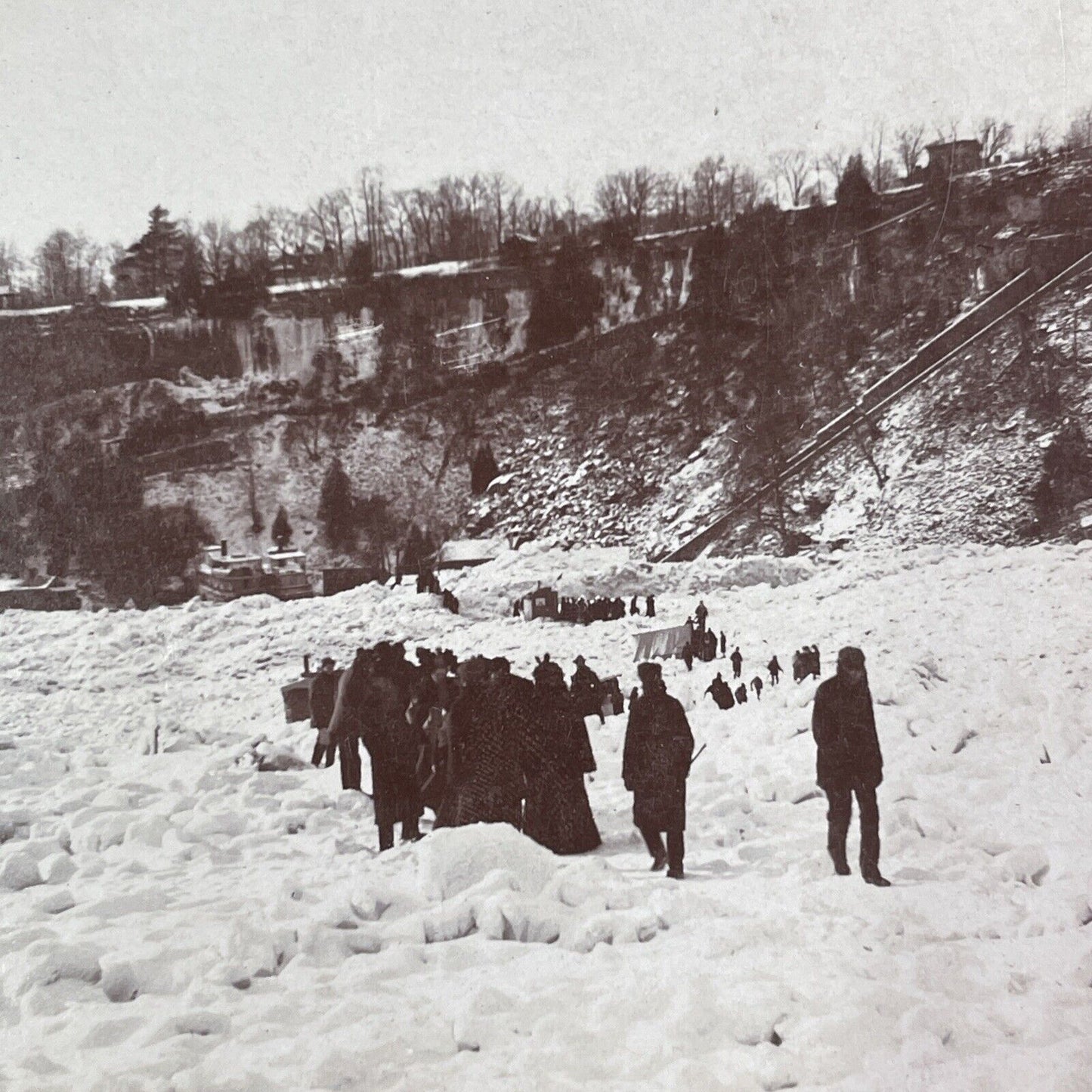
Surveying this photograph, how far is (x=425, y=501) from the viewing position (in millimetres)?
4758

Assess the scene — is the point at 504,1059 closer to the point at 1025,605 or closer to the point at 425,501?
the point at 425,501

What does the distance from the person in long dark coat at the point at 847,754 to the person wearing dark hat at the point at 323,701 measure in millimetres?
2200

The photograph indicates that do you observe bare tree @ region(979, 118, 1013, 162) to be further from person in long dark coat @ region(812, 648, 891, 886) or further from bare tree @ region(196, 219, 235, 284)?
bare tree @ region(196, 219, 235, 284)

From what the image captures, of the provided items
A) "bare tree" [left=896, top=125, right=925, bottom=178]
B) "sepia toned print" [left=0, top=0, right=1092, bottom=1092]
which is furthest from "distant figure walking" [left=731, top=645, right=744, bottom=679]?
"bare tree" [left=896, top=125, right=925, bottom=178]

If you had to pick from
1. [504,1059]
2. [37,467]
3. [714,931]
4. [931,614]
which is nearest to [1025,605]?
[931,614]

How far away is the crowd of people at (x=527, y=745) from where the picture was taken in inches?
152

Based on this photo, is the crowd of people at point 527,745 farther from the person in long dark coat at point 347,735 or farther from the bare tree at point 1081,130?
the bare tree at point 1081,130

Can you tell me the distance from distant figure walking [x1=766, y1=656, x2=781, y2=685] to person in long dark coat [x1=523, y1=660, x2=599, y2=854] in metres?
1.07

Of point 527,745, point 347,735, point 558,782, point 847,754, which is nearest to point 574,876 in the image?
point 558,782

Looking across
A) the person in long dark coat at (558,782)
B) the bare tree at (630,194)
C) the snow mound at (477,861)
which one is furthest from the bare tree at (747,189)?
the snow mound at (477,861)

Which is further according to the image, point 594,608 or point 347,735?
point 594,608

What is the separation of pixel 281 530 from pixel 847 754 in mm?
2750

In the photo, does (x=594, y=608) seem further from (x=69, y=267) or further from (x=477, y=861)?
(x=69, y=267)

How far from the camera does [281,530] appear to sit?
4.64 meters
